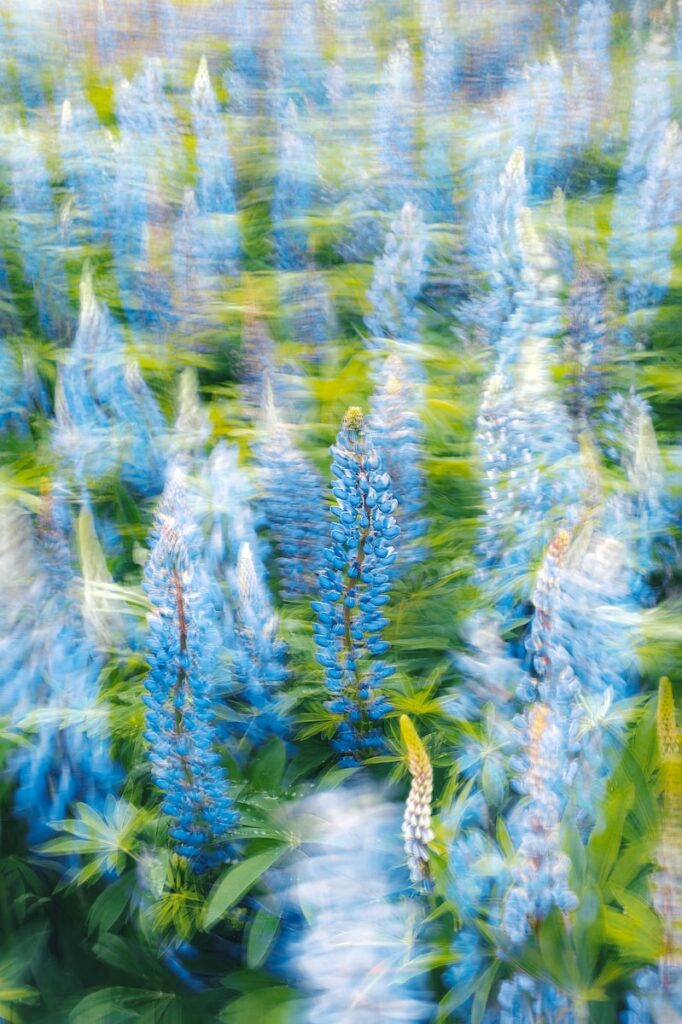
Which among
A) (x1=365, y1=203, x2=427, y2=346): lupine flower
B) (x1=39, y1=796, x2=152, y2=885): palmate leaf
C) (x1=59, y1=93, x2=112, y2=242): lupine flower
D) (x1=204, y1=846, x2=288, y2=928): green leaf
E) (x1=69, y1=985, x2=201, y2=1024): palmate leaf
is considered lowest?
(x1=69, y1=985, x2=201, y2=1024): palmate leaf

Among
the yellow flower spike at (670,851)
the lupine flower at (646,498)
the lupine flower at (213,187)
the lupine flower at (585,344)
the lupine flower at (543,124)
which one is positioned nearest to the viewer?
the yellow flower spike at (670,851)

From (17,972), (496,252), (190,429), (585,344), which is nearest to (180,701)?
(17,972)

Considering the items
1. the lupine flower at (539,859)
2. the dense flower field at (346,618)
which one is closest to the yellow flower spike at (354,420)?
the dense flower field at (346,618)

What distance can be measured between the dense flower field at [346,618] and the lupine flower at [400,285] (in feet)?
0.03

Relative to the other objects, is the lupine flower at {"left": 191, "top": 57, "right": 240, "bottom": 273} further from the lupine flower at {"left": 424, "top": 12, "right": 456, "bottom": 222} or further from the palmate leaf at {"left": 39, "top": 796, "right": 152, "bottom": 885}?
the palmate leaf at {"left": 39, "top": 796, "right": 152, "bottom": 885}

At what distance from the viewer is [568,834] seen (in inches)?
51.6

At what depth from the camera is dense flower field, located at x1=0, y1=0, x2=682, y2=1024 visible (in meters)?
1.30

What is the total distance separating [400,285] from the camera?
2932 millimetres

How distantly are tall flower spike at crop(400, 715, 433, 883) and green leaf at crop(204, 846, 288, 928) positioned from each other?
230 mm

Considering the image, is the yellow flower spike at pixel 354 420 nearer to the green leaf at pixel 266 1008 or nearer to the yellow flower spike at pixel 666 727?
the yellow flower spike at pixel 666 727

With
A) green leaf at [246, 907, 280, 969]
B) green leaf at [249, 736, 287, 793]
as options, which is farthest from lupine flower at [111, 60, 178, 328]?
green leaf at [246, 907, 280, 969]

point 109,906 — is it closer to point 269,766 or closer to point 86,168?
point 269,766

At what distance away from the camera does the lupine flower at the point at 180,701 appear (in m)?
1.39

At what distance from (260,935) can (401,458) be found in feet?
3.12
